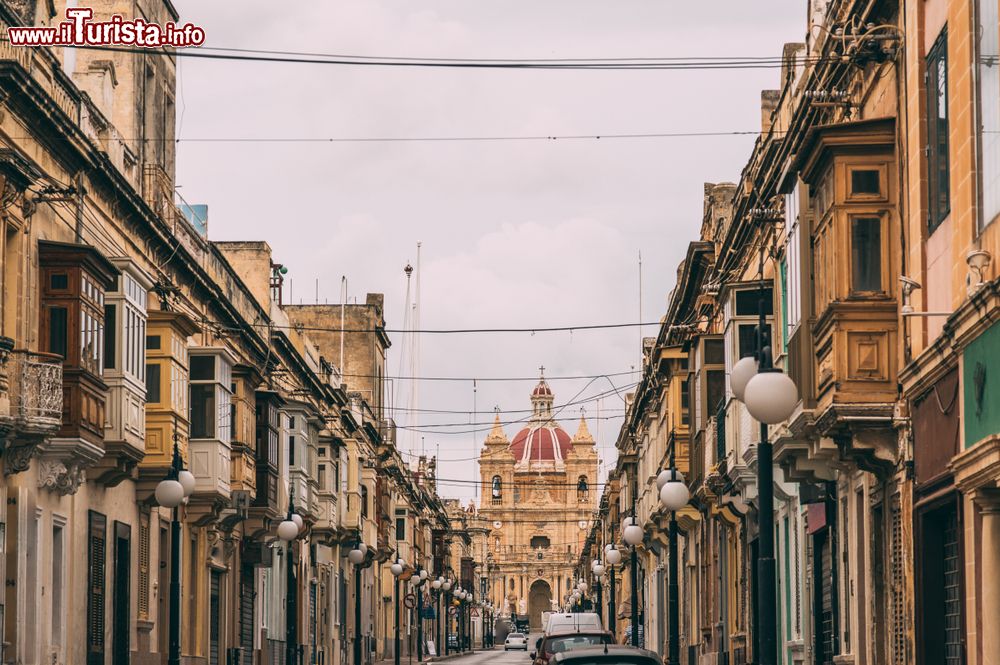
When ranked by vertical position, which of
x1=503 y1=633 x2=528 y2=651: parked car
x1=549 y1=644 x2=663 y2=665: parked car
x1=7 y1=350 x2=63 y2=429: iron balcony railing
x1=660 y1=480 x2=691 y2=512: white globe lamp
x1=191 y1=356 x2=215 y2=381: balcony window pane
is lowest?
x1=503 y1=633 x2=528 y2=651: parked car

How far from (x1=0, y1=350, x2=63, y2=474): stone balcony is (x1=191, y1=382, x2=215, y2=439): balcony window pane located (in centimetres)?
1290

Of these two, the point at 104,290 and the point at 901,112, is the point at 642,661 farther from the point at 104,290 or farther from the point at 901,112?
the point at 104,290

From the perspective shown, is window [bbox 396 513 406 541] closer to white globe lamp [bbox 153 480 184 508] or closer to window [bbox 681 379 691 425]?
window [bbox 681 379 691 425]

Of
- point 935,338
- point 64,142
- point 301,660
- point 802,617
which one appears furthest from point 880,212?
point 301,660

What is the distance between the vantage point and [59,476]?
27.7 m

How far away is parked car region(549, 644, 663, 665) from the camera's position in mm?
19594

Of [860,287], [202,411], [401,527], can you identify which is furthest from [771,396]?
[401,527]

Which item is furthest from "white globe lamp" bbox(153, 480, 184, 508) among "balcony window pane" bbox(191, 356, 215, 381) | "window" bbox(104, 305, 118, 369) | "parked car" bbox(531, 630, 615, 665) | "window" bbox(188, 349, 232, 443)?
"balcony window pane" bbox(191, 356, 215, 381)

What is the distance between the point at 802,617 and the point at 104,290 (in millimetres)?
13059

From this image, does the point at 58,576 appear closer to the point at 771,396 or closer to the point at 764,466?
the point at 764,466

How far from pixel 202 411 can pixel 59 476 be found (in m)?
10.6

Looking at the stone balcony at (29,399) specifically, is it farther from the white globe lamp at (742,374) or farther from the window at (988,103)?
the window at (988,103)

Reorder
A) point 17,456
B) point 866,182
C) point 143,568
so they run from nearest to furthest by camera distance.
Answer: point 866,182 < point 17,456 < point 143,568

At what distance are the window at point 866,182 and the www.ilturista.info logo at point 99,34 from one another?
8408 mm
